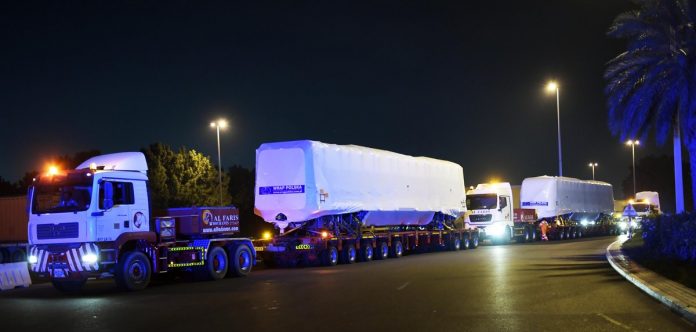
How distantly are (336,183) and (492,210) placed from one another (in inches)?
672

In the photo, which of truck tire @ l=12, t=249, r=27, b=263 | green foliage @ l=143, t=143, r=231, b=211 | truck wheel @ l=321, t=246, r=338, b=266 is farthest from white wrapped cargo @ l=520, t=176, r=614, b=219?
truck tire @ l=12, t=249, r=27, b=263

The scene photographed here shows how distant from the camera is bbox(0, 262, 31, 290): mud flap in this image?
2042 cm

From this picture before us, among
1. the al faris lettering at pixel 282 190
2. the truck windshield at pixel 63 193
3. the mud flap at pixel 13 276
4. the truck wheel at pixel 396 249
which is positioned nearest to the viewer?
the truck windshield at pixel 63 193

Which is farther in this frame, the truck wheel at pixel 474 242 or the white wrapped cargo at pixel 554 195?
the white wrapped cargo at pixel 554 195

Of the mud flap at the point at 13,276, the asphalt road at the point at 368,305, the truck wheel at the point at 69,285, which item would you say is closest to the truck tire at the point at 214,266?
the asphalt road at the point at 368,305

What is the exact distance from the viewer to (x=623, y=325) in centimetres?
1095

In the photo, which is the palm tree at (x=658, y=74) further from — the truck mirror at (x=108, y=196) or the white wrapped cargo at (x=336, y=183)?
the truck mirror at (x=108, y=196)

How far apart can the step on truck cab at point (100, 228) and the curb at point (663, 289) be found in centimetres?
1219

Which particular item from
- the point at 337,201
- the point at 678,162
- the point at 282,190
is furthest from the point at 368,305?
the point at 678,162

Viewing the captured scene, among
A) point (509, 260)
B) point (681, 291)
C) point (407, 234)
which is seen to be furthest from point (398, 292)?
point (407, 234)

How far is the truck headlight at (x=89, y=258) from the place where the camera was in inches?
698

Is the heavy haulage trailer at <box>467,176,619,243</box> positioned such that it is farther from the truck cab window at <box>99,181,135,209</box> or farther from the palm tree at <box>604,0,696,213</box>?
the truck cab window at <box>99,181,135,209</box>

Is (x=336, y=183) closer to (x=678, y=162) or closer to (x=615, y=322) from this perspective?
(x=678, y=162)

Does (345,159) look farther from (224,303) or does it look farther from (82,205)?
(224,303)
